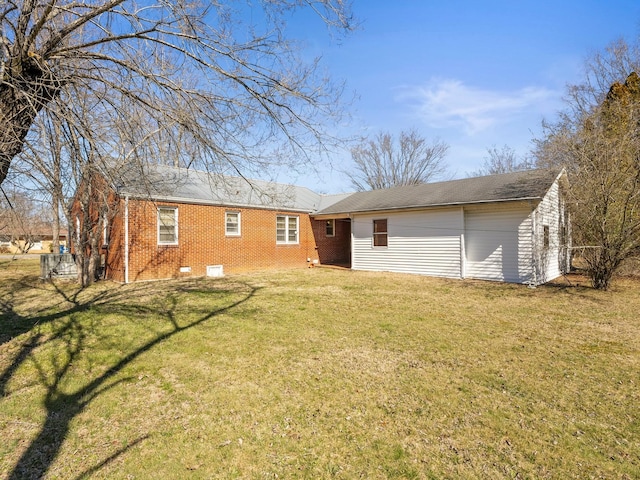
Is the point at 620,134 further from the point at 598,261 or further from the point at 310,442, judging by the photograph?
the point at 310,442

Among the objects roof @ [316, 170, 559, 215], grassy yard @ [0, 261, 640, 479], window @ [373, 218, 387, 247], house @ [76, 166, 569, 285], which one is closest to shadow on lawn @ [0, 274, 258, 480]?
grassy yard @ [0, 261, 640, 479]

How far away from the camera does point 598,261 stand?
10141mm

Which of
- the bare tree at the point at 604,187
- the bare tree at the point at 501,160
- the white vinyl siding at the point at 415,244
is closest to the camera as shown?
the bare tree at the point at 604,187

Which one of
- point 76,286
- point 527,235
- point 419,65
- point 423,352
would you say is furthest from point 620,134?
point 76,286

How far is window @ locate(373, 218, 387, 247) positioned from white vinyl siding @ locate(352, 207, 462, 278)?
0.63 ft

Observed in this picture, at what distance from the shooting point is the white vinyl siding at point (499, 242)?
1164 cm

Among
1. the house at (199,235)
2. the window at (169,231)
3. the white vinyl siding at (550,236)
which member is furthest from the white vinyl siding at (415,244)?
the window at (169,231)

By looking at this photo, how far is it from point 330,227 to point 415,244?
6.14 meters

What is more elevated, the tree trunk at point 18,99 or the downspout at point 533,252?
the tree trunk at point 18,99

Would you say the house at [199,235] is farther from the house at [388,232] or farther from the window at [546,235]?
the window at [546,235]

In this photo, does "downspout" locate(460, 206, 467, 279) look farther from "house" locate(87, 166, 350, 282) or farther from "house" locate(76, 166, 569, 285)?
"house" locate(87, 166, 350, 282)

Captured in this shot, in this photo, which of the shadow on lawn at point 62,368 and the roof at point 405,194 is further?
the roof at point 405,194

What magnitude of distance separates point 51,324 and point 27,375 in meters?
2.58

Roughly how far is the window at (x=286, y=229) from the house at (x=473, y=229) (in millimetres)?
2785
